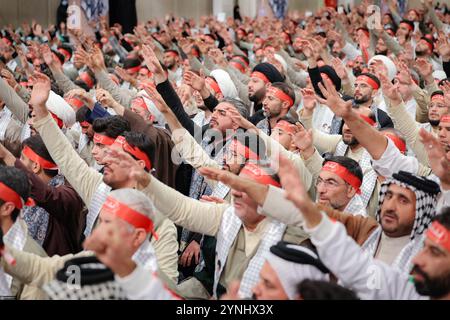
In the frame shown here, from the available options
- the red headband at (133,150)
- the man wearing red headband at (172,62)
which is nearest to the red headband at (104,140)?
the red headband at (133,150)

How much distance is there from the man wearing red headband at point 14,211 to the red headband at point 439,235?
1.48 metres

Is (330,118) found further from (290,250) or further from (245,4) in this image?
(245,4)

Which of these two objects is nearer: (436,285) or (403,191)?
(436,285)

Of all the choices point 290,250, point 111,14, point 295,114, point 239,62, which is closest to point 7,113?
point 295,114

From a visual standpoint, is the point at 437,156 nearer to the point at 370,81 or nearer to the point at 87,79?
the point at 370,81

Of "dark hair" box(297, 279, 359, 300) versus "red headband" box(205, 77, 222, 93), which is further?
"red headband" box(205, 77, 222, 93)

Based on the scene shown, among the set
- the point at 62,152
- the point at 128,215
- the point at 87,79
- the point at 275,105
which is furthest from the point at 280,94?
the point at 87,79

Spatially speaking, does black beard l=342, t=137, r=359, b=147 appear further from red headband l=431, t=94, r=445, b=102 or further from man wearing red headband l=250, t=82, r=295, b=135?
red headband l=431, t=94, r=445, b=102

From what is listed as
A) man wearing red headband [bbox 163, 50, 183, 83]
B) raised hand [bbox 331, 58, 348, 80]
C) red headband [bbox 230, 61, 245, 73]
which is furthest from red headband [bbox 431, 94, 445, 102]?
man wearing red headband [bbox 163, 50, 183, 83]

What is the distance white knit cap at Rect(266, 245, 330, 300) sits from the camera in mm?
2234

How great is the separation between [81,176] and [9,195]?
0.61 meters

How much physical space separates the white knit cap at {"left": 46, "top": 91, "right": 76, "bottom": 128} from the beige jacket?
1.85m

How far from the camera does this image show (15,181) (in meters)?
2.85

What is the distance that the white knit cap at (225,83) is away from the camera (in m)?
6.37
